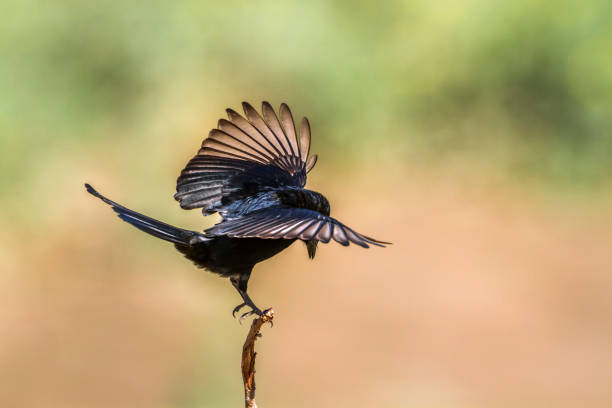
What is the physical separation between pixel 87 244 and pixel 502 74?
551cm

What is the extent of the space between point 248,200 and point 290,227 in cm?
107

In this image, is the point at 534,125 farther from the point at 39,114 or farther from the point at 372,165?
the point at 39,114

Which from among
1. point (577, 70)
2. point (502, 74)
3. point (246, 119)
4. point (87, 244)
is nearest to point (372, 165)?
point (502, 74)

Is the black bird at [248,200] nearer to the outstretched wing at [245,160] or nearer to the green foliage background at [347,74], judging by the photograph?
the outstretched wing at [245,160]

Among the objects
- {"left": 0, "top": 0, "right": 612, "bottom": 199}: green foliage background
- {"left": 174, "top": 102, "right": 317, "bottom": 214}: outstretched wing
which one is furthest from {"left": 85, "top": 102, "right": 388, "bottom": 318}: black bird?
{"left": 0, "top": 0, "right": 612, "bottom": 199}: green foliage background

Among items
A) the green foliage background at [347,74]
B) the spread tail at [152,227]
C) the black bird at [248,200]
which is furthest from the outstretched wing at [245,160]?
the green foliage background at [347,74]

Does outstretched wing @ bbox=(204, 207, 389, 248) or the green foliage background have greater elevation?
the green foliage background

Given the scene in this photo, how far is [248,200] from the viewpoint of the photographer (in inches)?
190

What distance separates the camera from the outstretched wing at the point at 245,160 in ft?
16.5

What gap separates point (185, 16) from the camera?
33.8 feet

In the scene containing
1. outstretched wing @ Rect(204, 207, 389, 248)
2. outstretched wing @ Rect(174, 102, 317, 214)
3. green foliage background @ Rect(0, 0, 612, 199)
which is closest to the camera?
outstretched wing @ Rect(204, 207, 389, 248)

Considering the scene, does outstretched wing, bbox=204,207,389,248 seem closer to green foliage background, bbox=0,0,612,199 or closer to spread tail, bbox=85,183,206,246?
spread tail, bbox=85,183,206,246

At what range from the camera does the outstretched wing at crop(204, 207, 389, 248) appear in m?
3.51

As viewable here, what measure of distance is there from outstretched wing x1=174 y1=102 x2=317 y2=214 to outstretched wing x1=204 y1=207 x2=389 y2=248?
1.94ft
